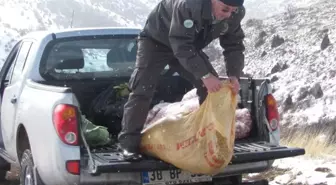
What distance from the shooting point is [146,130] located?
14.2ft

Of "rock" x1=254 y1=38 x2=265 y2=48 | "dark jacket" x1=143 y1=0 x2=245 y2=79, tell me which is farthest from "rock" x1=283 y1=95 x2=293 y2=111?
"dark jacket" x1=143 y1=0 x2=245 y2=79

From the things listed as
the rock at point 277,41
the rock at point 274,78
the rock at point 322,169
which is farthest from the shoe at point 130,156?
the rock at point 277,41

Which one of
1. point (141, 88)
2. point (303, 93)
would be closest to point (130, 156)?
point (141, 88)

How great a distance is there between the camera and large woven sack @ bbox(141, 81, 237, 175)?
3801mm

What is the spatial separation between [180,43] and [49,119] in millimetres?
1127

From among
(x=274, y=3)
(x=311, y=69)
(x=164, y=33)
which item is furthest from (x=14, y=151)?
(x=274, y=3)

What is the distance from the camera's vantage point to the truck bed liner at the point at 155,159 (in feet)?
12.9

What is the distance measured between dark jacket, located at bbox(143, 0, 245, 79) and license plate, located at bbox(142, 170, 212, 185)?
0.78 metres

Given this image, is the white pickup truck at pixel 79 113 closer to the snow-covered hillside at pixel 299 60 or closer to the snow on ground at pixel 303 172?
the snow on ground at pixel 303 172

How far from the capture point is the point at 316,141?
25.6 ft

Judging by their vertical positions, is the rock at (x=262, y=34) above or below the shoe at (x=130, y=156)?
above

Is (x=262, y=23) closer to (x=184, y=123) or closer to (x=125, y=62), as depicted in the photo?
(x=125, y=62)

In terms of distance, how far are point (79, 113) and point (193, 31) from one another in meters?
1.03

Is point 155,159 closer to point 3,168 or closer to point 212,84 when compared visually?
point 212,84
